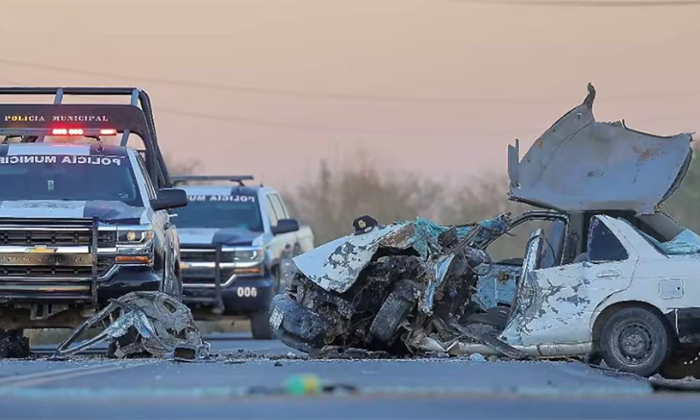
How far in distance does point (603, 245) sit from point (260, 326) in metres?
9.18

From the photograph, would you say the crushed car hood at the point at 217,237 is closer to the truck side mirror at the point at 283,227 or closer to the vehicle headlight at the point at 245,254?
the vehicle headlight at the point at 245,254

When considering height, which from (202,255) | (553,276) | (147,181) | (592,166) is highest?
(592,166)

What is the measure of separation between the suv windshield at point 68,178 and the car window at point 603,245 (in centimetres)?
462

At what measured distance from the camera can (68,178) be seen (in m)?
14.2

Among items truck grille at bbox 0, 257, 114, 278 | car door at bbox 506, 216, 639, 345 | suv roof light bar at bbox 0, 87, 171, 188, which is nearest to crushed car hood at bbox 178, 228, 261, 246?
suv roof light bar at bbox 0, 87, 171, 188

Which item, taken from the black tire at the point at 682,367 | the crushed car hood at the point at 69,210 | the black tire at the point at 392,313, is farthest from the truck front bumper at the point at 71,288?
the black tire at the point at 682,367

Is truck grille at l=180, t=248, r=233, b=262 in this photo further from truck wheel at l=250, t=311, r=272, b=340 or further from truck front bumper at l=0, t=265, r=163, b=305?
truck front bumper at l=0, t=265, r=163, b=305

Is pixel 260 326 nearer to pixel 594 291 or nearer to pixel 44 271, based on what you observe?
pixel 44 271

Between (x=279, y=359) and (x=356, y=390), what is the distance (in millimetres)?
3892

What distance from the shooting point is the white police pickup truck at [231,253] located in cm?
2008

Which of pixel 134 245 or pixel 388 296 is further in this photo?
pixel 134 245

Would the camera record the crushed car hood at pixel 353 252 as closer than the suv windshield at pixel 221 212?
Yes

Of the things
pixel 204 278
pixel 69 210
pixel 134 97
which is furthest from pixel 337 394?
pixel 204 278

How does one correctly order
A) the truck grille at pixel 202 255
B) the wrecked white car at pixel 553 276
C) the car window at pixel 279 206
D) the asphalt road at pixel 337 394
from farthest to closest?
the car window at pixel 279 206
the truck grille at pixel 202 255
the wrecked white car at pixel 553 276
the asphalt road at pixel 337 394
